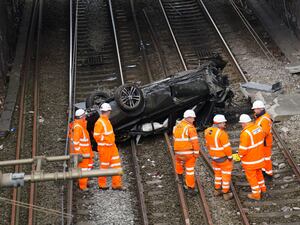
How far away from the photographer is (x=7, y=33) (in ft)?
55.4

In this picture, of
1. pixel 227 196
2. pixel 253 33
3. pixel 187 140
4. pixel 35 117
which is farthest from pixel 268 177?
pixel 253 33

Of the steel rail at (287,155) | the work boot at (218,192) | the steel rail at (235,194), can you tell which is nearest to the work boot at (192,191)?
the work boot at (218,192)

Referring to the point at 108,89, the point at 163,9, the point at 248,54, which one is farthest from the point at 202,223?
the point at 163,9

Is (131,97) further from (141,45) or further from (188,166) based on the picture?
(141,45)

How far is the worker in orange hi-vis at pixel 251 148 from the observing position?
910 centimetres

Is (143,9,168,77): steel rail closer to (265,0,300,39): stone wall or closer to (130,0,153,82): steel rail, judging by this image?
(130,0,153,82): steel rail

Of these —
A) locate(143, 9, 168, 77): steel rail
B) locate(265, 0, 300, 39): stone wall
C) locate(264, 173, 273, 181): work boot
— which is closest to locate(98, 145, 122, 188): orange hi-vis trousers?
locate(264, 173, 273, 181): work boot

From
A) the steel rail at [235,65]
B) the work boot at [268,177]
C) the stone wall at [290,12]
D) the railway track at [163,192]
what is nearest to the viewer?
the steel rail at [235,65]

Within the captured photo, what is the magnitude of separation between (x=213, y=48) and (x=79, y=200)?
8.68m

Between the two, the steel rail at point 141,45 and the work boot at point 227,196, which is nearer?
the work boot at point 227,196

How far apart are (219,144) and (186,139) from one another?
1.93ft

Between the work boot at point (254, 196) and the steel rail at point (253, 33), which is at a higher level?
the steel rail at point (253, 33)

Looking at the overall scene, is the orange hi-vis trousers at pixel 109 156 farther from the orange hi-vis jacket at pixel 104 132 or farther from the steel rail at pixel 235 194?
the steel rail at pixel 235 194

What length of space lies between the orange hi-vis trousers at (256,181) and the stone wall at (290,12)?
28.3 feet
